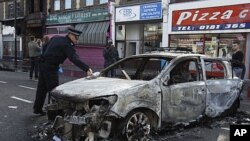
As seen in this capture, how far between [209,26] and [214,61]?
10055mm

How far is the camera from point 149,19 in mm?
20562

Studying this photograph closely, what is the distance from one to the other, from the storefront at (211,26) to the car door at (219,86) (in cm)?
839

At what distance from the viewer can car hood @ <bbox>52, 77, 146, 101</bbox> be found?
18.9 feet

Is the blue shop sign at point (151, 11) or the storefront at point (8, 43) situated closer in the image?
the blue shop sign at point (151, 11)

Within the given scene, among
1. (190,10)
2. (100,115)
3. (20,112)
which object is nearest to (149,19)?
(190,10)

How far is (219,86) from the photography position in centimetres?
744

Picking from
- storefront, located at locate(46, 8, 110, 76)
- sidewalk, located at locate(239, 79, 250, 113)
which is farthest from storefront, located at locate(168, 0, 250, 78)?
storefront, located at locate(46, 8, 110, 76)

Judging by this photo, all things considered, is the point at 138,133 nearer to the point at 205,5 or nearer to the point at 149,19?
the point at 205,5

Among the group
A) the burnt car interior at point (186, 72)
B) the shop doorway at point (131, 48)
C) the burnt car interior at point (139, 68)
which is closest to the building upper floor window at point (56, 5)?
the shop doorway at point (131, 48)

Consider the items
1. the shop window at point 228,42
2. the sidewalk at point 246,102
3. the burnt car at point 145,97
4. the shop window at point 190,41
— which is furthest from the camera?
the shop window at point 190,41

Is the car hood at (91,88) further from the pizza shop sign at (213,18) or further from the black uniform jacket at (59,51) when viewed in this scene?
→ the pizza shop sign at (213,18)

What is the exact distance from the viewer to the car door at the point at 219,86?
23.8 ft

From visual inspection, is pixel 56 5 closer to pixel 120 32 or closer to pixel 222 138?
pixel 120 32

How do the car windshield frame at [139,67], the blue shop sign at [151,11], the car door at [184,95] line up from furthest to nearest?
the blue shop sign at [151,11] → the car windshield frame at [139,67] → the car door at [184,95]
